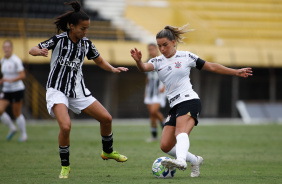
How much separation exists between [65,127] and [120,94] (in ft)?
55.7

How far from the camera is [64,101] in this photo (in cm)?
690

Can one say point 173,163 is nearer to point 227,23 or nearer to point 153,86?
point 153,86

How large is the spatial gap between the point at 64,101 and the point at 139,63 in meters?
1.14

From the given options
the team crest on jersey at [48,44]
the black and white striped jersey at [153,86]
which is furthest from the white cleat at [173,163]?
the black and white striped jersey at [153,86]

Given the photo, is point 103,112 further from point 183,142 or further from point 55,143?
point 55,143

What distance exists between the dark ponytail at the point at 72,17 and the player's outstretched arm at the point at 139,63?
2.72 feet

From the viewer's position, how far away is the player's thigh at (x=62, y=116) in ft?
21.9

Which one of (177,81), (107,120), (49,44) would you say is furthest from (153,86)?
(49,44)

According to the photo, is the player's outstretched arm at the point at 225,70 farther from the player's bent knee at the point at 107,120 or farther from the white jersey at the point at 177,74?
the player's bent knee at the point at 107,120

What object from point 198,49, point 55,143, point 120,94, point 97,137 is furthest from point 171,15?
point 55,143

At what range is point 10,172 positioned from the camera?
7.38 m

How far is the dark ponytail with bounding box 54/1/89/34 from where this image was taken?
6.87m

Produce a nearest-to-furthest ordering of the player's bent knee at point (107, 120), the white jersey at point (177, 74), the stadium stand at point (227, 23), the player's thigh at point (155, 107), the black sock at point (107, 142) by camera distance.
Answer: the white jersey at point (177, 74) < the player's bent knee at point (107, 120) < the black sock at point (107, 142) < the player's thigh at point (155, 107) < the stadium stand at point (227, 23)

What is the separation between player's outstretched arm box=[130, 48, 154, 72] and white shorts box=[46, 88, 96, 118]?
0.90m
